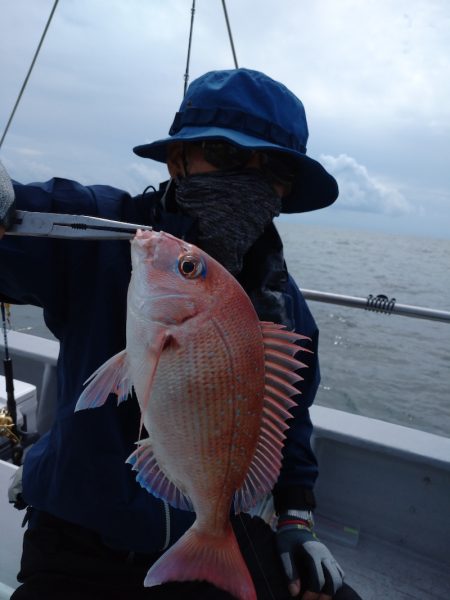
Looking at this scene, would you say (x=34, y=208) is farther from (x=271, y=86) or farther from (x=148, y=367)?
(x=271, y=86)

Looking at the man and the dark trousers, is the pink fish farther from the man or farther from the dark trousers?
the dark trousers

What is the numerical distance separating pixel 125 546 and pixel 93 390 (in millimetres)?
877

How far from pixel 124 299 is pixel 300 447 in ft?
4.01

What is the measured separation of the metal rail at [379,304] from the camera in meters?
3.47

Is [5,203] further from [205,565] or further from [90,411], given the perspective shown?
[205,565]

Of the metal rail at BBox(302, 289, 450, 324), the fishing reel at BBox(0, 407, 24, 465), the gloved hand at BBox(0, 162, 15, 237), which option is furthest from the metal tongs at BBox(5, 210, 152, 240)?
the metal rail at BBox(302, 289, 450, 324)

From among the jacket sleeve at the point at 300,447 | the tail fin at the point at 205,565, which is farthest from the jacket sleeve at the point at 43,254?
the jacket sleeve at the point at 300,447

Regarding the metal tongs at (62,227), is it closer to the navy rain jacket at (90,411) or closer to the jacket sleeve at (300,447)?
the navy rain jacket at (90,411)

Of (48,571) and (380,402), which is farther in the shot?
(380,402)

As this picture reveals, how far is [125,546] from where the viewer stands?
173 cm

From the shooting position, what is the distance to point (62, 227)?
4.17 feet

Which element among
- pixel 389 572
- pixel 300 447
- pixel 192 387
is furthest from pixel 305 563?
pixel 389 572

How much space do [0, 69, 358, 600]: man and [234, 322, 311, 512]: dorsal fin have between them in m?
0.52

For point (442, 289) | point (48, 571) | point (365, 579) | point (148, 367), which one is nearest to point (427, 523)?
point (365, 579)
